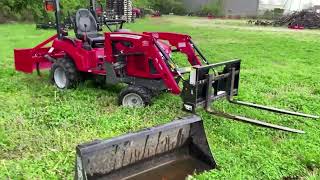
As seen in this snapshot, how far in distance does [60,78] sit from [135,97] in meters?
1.77

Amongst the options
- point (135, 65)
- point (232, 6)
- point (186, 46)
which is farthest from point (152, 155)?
point (232, 6)

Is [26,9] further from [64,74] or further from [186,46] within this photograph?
[186,46]

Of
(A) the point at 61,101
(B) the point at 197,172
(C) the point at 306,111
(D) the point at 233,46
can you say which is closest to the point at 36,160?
(B) the point at 197,172

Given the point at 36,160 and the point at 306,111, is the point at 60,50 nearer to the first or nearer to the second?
the point at 36,160

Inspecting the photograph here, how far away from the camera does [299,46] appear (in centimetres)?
1405

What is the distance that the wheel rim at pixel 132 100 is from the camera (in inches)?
224

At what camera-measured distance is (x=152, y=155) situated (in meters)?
4.02

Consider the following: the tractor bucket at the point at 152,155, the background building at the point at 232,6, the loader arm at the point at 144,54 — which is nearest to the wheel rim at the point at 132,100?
the loader arm at the point at 144,54

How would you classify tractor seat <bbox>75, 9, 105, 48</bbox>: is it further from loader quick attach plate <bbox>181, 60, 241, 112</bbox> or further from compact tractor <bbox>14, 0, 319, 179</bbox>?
loader quick attach plate <bbox>181, 60, 241, 112</bbox>

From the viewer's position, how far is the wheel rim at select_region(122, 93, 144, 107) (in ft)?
18.7

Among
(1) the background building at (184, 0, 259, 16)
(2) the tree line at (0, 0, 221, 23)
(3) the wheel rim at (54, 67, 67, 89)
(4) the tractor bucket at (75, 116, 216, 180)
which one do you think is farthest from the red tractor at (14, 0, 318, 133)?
(1) the background building at (184, 0, 259, 16)

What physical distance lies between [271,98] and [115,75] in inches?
100

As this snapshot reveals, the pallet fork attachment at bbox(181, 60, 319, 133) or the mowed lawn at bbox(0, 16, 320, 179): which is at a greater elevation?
the pallet fork attachment at bbox(181, 60, 319, 133)

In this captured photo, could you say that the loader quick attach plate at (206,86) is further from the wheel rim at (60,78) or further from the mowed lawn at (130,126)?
the wheel rim at (60,78)
